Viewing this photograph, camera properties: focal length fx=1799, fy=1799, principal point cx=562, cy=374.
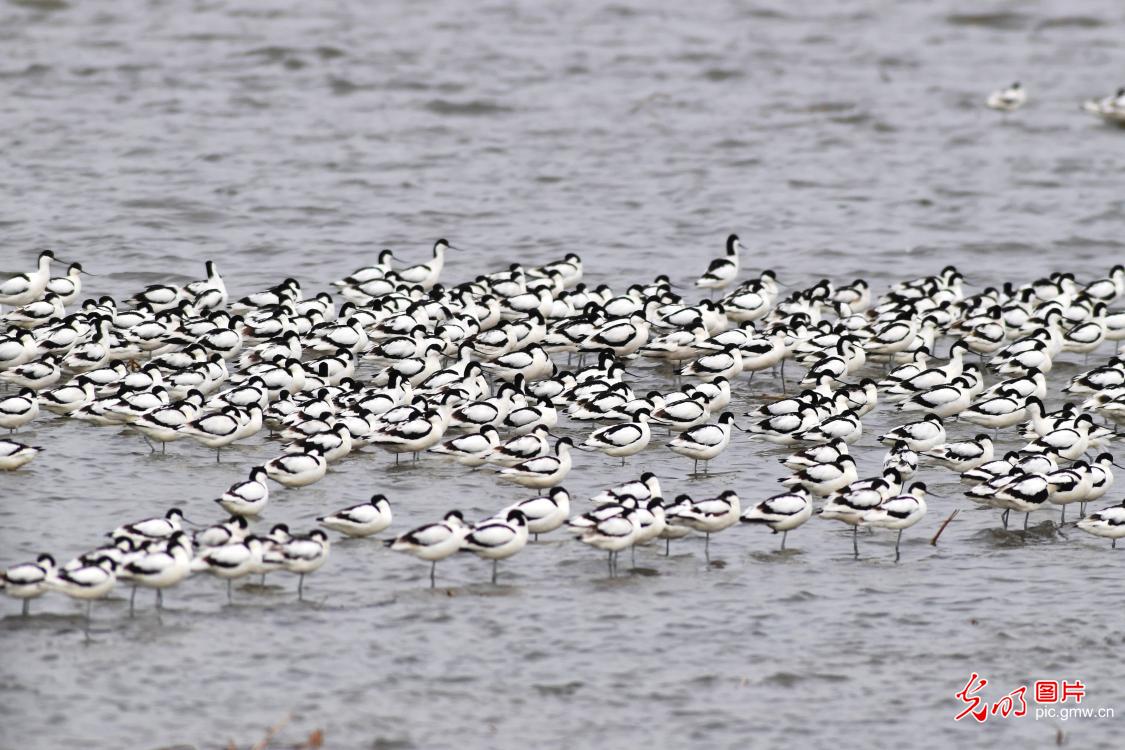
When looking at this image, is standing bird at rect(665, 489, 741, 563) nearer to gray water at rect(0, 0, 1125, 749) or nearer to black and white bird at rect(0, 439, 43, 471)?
gray water at rect(0, 0, 1125, 749)

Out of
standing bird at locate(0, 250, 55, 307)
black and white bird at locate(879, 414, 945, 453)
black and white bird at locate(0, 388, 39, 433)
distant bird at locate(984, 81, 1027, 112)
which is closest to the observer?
black and white bird at locate(0, 388, 39, 433)

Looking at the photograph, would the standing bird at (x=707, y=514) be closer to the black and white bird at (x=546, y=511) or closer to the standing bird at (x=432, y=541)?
the black and white bird at (x=546, y=511)

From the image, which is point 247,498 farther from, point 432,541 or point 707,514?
point 707,514

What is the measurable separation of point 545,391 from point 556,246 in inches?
403

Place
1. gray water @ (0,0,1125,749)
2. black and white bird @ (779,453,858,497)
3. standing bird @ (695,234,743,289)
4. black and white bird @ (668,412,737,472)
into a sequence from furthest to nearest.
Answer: standing bird @ (695,234,743,289) → black and white bird @ (668,412,737,472) → black and white bird @ (779,453,858,497) → gray water @ (0,0,1125,749)

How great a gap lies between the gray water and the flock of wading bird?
1.21 feet

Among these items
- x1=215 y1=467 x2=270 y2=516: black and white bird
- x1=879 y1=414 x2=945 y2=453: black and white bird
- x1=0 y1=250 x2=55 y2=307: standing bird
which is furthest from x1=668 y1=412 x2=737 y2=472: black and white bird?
x1=0 y1=250 x2=55 y2=307: standing bird

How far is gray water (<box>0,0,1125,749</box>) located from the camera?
12.9 m

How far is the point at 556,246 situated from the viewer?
30375 millimetres

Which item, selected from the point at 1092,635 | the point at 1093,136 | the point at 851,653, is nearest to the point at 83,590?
the point at 851,653

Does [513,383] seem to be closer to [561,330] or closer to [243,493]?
[561,330]

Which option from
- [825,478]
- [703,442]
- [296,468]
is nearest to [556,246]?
[703,442]

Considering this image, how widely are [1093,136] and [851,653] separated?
29328mm

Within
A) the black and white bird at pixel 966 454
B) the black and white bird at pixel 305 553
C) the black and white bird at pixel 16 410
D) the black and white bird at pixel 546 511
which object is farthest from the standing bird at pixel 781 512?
the black and white bird at pixel 16 410
